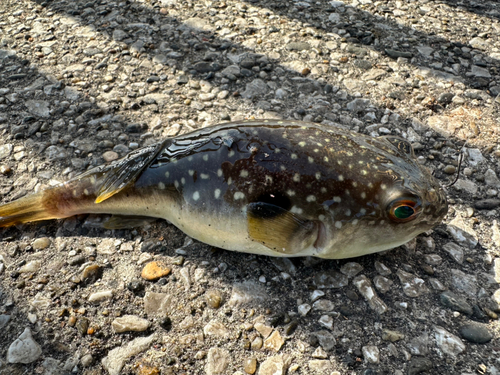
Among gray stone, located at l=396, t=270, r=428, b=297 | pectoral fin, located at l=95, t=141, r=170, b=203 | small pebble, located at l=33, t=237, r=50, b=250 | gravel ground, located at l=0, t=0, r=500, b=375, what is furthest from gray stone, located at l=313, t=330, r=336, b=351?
small pebble, located at l=33, t=237, r=50, b=250

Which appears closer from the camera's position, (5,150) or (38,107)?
(5,150)

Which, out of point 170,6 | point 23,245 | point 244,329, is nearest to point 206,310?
point 244,329

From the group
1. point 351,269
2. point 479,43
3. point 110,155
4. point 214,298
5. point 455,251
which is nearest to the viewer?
point 214,298

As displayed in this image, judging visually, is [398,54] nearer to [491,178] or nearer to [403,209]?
[491,178]

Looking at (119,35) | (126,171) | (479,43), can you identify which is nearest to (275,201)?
(126,171)

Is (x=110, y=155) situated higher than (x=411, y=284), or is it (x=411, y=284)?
(x=411, y=284)

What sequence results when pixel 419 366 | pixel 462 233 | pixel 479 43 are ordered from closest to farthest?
pixel 419 366 → pixel 462 233 → pixel 479 43

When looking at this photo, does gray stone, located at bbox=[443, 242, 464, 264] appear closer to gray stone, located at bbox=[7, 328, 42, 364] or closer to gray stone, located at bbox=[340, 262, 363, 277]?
gray stone, located at bbox=[340, 262, 363, 277]
